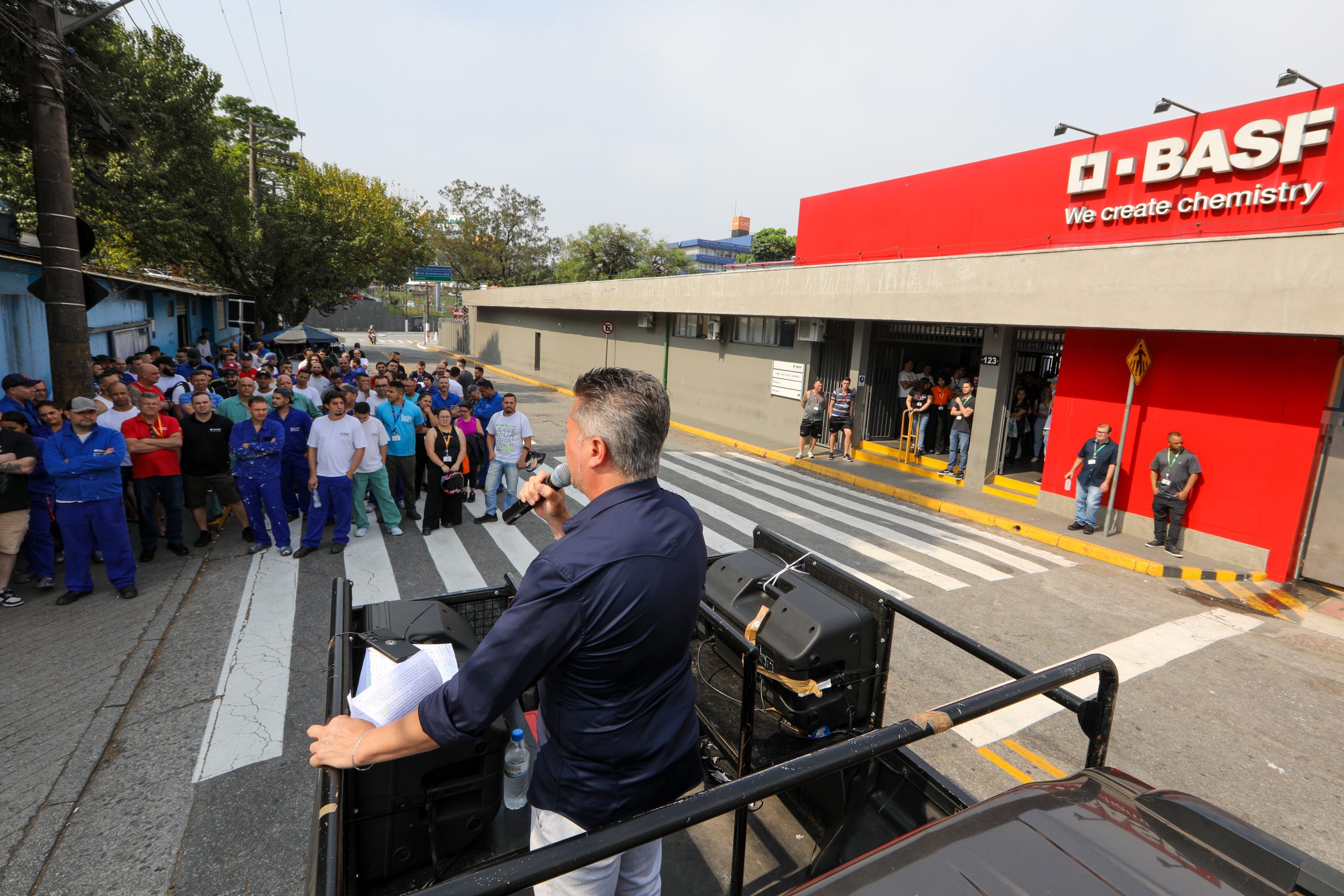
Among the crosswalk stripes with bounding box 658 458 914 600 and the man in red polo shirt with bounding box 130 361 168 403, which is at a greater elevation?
the man in red polo shirt with bounding box 130 361 168 403

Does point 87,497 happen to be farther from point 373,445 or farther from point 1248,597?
point 1248,597

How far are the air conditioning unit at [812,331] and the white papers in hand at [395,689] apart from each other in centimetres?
1453

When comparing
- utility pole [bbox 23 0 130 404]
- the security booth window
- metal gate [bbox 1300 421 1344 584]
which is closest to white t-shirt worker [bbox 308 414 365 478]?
utility pole [bbox 23 0 130 404]

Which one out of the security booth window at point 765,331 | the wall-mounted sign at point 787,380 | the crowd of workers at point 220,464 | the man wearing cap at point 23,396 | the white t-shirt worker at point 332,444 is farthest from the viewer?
the security booth window at point 765,331

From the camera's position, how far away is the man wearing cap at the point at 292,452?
7805 mm

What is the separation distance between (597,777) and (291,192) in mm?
36574

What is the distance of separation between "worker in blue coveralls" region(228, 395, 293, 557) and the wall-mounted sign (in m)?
12.0

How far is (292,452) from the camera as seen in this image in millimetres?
8109

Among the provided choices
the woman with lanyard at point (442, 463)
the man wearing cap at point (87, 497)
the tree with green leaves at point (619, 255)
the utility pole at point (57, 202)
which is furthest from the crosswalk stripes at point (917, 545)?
the tree with green leaves at point (619, 255)

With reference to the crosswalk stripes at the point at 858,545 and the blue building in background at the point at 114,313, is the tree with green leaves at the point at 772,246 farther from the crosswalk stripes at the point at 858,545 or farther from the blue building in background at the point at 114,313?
the crosswalk stripes at the point at 858,545

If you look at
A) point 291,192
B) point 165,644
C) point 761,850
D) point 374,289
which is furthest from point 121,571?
point 374,289

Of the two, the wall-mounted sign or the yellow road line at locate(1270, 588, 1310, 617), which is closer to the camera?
the yellow road line at locate(1270, 588, 1310, 617)

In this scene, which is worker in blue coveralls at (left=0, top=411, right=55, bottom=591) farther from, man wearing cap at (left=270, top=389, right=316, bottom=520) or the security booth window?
the security booth window

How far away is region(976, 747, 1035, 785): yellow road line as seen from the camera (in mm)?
4297
